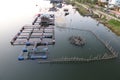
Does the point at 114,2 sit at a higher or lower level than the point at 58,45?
higher

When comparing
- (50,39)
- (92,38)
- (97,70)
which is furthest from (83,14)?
(97,70)

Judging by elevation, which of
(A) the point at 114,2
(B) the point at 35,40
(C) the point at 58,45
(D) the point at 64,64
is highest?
(A) the point at 114,2

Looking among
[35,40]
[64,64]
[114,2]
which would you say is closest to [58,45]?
[35,40]

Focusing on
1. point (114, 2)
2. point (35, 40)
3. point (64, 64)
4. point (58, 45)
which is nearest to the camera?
point (64, 64)

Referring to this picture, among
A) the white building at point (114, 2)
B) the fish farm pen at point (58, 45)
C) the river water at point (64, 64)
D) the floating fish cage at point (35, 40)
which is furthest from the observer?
the white building at point (114, 2)

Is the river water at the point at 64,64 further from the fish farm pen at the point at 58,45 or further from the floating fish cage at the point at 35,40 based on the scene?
the floating fish cage at the point at 35,40

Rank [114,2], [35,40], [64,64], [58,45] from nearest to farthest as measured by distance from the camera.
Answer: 1. [64,64]
2. [58,45]
3. [35,40]
4. [114,2]

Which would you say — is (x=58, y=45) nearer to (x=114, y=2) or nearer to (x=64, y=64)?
(x=64, y=64)

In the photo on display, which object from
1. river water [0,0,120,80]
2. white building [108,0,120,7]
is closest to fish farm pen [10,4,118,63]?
river water [0,0,120,80]

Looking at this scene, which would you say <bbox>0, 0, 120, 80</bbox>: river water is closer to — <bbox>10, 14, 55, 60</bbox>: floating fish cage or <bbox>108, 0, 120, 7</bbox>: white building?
<bbox>10, 14, 55, 60</bbox>: floating fish cage

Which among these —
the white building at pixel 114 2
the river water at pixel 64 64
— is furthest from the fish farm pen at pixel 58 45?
the white building at pixel 114 2

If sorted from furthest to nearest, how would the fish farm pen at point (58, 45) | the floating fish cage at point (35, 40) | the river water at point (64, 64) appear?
the floating fish cage at point (35, 40), the fish farm pen at point (58, 45), the river water at point (64, 64)
